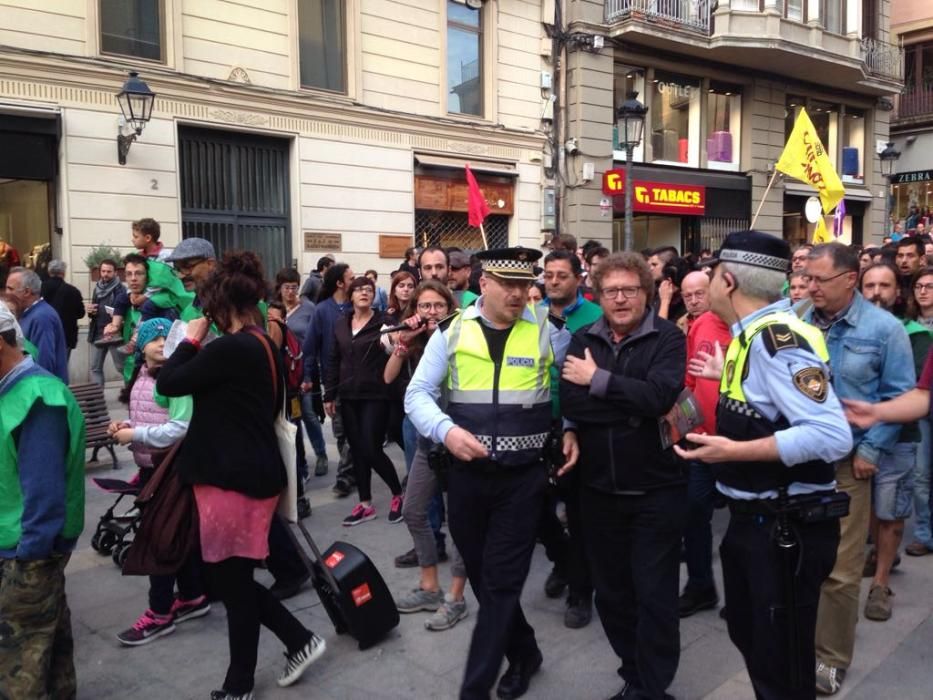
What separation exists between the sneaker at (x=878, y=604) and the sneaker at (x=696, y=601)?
78 cm

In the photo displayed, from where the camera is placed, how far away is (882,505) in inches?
165

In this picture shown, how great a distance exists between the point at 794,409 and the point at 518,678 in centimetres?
178

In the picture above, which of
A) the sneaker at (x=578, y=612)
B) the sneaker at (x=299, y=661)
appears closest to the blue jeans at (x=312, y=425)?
the sneaker at (x=578, y=612)

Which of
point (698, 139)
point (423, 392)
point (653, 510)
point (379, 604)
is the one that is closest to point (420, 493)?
point (379, 604)

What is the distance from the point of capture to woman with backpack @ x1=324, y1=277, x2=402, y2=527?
5793mm

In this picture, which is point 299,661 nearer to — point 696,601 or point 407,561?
point 407,561

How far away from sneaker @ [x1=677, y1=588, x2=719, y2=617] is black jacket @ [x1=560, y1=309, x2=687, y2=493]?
139cm

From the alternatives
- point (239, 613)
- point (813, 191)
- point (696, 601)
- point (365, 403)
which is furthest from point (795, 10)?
point (239, 613)

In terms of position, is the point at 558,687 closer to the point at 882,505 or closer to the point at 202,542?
the point at 202,542

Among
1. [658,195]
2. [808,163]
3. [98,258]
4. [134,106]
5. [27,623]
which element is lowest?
[27,623]

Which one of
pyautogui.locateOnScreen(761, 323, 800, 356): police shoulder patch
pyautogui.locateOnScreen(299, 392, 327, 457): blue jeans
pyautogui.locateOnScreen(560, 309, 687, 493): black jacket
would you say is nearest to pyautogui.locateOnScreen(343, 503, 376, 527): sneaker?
pyautogui.locateOnScreen(299, 392, 327, 457): blue jeans

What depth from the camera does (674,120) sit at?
64.3 ft

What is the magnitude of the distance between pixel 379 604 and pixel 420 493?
672 millimetres

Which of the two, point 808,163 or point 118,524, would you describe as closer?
point 118,524
